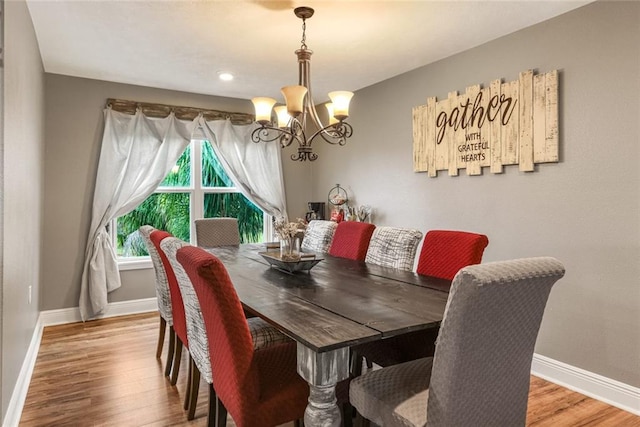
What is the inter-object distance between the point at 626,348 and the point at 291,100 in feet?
8.04

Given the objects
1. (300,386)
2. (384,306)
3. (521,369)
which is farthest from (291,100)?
(521,369)

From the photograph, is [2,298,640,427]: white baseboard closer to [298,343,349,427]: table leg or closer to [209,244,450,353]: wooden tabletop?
[209,244,450,353]: wooden tabletop

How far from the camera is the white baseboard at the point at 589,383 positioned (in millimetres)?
2393

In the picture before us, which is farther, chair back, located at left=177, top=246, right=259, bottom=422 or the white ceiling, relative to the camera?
the white ceiling

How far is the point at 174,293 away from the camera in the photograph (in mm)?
2441

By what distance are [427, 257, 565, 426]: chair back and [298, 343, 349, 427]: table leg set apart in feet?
1.07

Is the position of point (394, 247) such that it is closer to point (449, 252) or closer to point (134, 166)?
point (449, 252)

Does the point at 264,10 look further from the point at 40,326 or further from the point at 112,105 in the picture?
the point at 40,326

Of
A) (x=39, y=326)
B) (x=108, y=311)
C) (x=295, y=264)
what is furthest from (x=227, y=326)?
(x=108, y=311)

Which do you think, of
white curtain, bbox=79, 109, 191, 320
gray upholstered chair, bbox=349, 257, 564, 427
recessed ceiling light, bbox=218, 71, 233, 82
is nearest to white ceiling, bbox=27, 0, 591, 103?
recessed ceiling light, bbox=218, 71, 233, 82

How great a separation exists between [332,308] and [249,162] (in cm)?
359

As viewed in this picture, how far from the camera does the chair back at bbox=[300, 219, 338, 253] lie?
347cm

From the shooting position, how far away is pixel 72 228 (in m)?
4.11

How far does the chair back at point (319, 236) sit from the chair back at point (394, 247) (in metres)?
0.60
